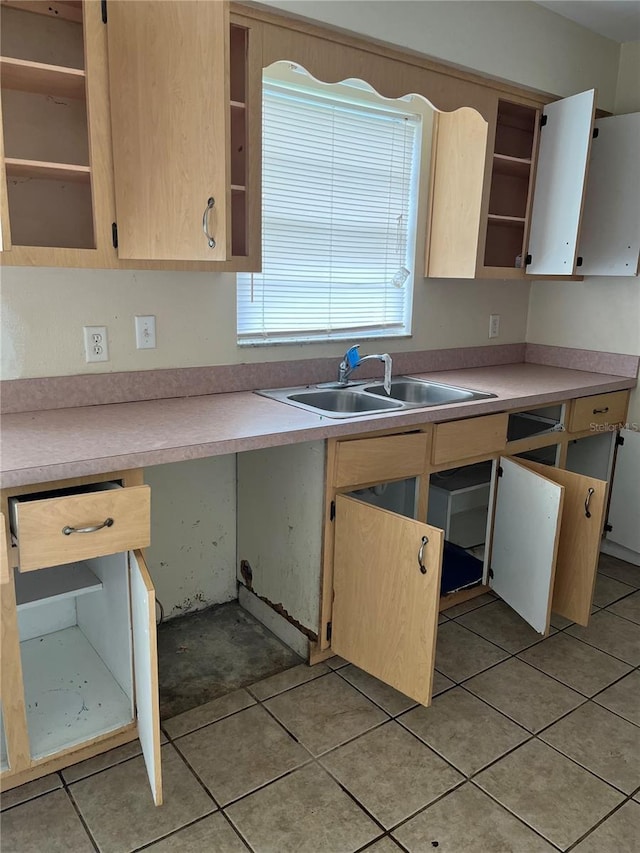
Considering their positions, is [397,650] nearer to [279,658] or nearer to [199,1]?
[279,658]

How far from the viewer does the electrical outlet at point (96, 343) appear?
2.11 meters

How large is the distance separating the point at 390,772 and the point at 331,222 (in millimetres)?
2015

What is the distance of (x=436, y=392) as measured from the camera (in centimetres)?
275

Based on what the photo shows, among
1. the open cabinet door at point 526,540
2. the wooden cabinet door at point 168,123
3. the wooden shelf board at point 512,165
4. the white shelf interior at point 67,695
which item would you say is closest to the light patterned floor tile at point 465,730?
the open cabinet door at point 526,540

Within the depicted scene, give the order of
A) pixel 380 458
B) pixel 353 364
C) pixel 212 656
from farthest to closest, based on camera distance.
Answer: pixel 353 364 < pixel 212 656 < pixel 380 458

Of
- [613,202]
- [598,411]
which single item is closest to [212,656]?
[598,411]

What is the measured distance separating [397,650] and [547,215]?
6.67 feet

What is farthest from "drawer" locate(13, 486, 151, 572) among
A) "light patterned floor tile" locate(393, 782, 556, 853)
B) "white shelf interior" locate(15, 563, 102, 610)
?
"light patterned floor tile" locate(393, 782, 556, 853)

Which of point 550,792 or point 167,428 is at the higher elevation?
point 167,428

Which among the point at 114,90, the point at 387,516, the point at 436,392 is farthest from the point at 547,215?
the point at 114,90

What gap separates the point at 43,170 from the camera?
5.55 feet

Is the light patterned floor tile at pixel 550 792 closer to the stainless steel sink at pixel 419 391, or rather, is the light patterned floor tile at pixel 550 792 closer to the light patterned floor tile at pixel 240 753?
the light patterned floor tile at pixel 240 753

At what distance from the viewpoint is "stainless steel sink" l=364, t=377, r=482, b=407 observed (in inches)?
104

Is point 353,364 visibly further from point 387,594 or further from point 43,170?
point 43,170
